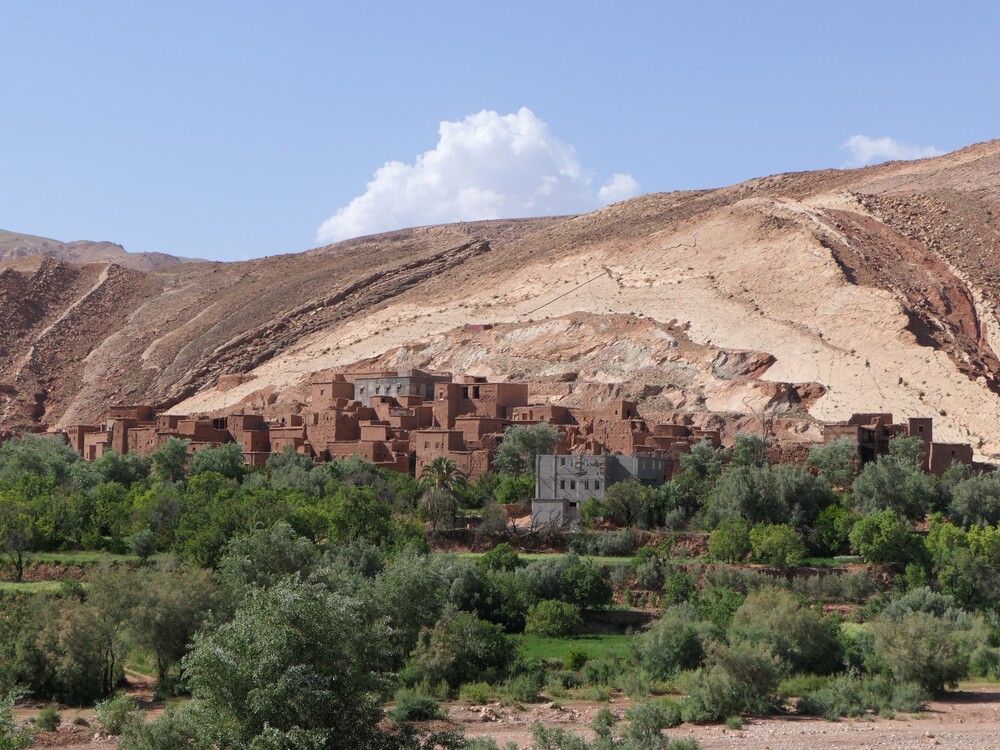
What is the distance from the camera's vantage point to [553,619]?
3666 cm

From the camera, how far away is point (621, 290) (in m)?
74.4

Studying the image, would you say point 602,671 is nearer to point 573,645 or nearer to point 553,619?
point 573,645

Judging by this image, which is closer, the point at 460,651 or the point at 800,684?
the point at 800,684

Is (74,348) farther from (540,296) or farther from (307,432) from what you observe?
(307,432)

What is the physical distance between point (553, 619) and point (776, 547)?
660cm

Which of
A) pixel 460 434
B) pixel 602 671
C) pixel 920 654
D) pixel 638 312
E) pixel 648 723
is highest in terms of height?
pixel 638 312

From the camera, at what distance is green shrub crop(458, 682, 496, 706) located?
1237 inches

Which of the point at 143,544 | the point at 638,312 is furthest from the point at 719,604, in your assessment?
the point at 638,312

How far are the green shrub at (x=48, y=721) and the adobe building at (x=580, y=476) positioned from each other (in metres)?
17.2

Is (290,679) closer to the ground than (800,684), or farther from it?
farther from it

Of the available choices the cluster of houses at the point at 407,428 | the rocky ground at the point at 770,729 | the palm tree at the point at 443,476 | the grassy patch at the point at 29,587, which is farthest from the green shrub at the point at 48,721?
the cluster of houses at the point at 407,428

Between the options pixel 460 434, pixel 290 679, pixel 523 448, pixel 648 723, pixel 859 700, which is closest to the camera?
pixel 290 679

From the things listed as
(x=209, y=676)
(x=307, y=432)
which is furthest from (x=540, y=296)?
(x=209, y=676)

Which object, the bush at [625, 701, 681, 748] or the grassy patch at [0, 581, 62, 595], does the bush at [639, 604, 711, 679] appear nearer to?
the bush at [625, 701, 681, 748]
